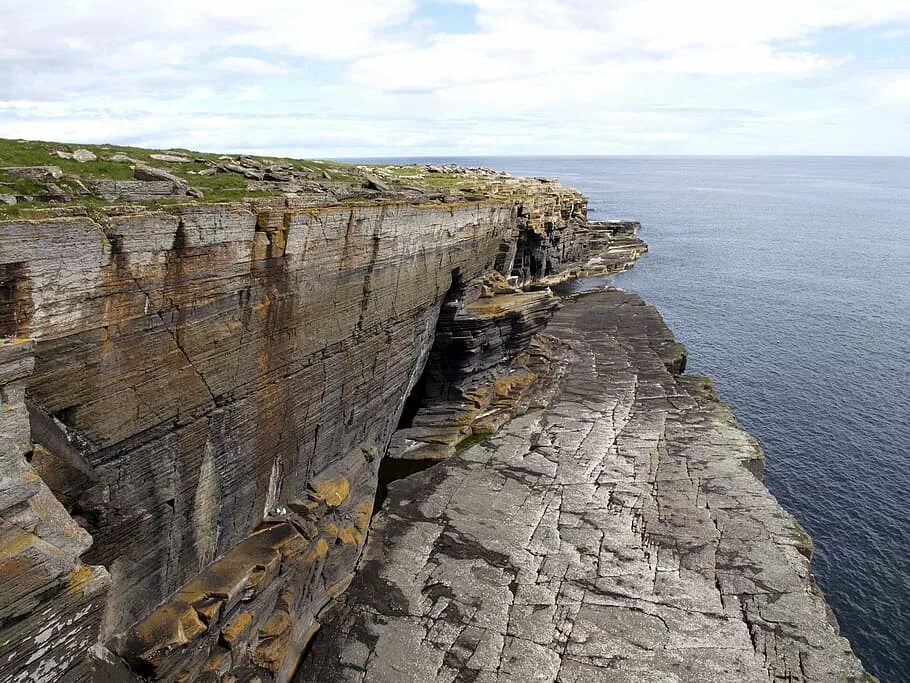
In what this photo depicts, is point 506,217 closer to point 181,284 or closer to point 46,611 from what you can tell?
point 181,284

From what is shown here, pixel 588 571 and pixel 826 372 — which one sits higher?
pixel 826 372

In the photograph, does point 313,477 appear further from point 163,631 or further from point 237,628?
point 163,631

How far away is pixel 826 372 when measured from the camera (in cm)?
4772

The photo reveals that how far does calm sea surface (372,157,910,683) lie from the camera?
26523mm

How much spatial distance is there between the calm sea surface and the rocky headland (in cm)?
450

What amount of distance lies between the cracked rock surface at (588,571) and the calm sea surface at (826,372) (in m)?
4.33

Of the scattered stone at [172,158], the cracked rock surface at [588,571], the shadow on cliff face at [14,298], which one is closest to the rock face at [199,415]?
the shadow on cliff face at [14,298]

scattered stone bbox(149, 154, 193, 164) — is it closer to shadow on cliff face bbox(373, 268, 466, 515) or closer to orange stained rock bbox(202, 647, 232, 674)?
shadow on cliff face bbox(373, 268, 466, 515)

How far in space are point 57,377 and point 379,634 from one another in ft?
39.9

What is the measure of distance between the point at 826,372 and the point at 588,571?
34627 mm

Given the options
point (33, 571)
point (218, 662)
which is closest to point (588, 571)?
point (218, 662)

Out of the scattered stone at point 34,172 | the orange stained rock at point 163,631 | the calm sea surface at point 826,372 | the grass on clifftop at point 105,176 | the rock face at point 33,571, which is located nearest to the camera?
the rock face at point 33,571

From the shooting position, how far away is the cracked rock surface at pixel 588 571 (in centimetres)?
1872

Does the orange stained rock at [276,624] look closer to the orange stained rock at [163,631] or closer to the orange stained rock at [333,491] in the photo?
the orange stained rock at [163,631]
